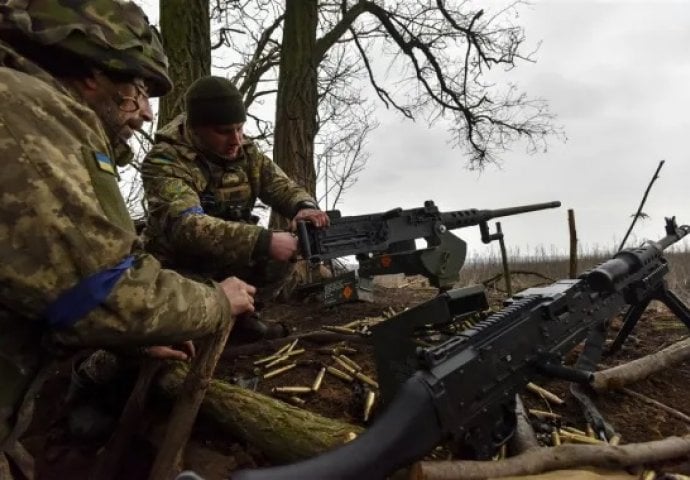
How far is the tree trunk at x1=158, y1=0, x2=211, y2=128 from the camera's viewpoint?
6.12 meters

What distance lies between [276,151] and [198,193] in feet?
9.38

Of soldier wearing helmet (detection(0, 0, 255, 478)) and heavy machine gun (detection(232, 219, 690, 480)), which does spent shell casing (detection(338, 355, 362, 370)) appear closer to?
heavy machine gun (detection(232, 219, 690, 480))

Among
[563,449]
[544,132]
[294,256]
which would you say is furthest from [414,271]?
[544,132]

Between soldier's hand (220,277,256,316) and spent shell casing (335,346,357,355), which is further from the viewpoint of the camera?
spent shell casing (335,346,357,355)

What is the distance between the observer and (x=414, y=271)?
502cm

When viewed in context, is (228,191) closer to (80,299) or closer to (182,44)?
(182,44)

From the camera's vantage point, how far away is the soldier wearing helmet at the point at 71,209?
1749 mm

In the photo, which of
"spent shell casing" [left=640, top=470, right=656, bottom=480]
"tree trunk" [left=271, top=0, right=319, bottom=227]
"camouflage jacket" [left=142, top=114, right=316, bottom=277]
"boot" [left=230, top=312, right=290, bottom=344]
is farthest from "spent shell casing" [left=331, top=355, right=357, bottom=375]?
"tree trunk" [left=271, top=0, right=319, bottom=227]

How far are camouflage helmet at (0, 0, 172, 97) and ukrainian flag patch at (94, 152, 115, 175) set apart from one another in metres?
0.50

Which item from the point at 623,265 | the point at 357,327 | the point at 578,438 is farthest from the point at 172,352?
the point at 623,265

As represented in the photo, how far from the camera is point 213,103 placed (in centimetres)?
416

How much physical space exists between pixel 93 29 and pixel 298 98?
524 centimetres

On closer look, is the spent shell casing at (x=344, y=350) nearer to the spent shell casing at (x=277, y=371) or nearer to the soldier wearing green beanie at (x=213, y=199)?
the spent shell casing at (x=277, y=371)

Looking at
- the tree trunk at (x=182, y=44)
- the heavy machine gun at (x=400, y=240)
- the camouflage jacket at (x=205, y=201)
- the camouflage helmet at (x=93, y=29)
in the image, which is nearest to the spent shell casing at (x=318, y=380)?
the heavy machine gun at (x=400, y=240)
